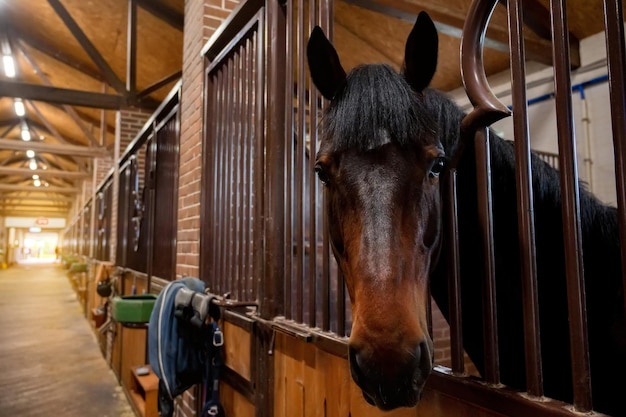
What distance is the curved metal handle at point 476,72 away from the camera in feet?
3.17

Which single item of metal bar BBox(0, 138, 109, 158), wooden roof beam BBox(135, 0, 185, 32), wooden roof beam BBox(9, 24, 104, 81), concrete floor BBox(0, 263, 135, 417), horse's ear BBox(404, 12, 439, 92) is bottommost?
concrete floor BBox(0, 263, 135, 417)

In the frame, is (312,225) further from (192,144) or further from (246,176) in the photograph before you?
(192,144)

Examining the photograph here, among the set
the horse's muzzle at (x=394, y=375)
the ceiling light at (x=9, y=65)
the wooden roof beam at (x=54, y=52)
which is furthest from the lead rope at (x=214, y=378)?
the wooden roof beam at (x=54, y=52)

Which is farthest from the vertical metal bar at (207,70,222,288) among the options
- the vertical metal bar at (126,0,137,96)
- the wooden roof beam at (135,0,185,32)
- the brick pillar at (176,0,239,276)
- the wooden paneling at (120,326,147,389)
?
the vertical metal bar at (126,0,137,96)

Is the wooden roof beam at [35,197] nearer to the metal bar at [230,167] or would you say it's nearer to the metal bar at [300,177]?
the metal bar at [230,167]

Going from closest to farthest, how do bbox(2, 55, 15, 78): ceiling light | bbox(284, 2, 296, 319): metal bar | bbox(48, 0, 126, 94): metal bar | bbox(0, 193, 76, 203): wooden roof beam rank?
bbox(284, 2, 296, 319): metal bar < bbox(48, 0, 126, 94): metal bar < bbox(2, 55, 15, 78): ceiling light < bbox(0, 193, 76, 203): wooden roof beam

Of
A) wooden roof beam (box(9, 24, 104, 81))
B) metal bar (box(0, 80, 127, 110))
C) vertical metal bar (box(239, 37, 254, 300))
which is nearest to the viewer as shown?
vertical metal bar (box(239, 37, 254, 300))

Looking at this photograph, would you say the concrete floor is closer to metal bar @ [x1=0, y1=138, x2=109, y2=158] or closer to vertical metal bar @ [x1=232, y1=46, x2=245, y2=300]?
vertical metal bar @ [x1=232, y1=46, x2=245, y2=300]

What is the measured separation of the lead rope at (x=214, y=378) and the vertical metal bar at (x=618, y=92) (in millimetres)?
1748

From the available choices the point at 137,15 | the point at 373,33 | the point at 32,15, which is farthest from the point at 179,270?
the point at 32,15

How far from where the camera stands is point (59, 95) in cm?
704

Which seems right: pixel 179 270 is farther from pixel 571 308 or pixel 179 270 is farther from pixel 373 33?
pixel 373 33

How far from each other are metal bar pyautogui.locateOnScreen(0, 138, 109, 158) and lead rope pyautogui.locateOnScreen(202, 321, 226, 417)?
9.51m

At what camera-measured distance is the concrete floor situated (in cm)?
403
